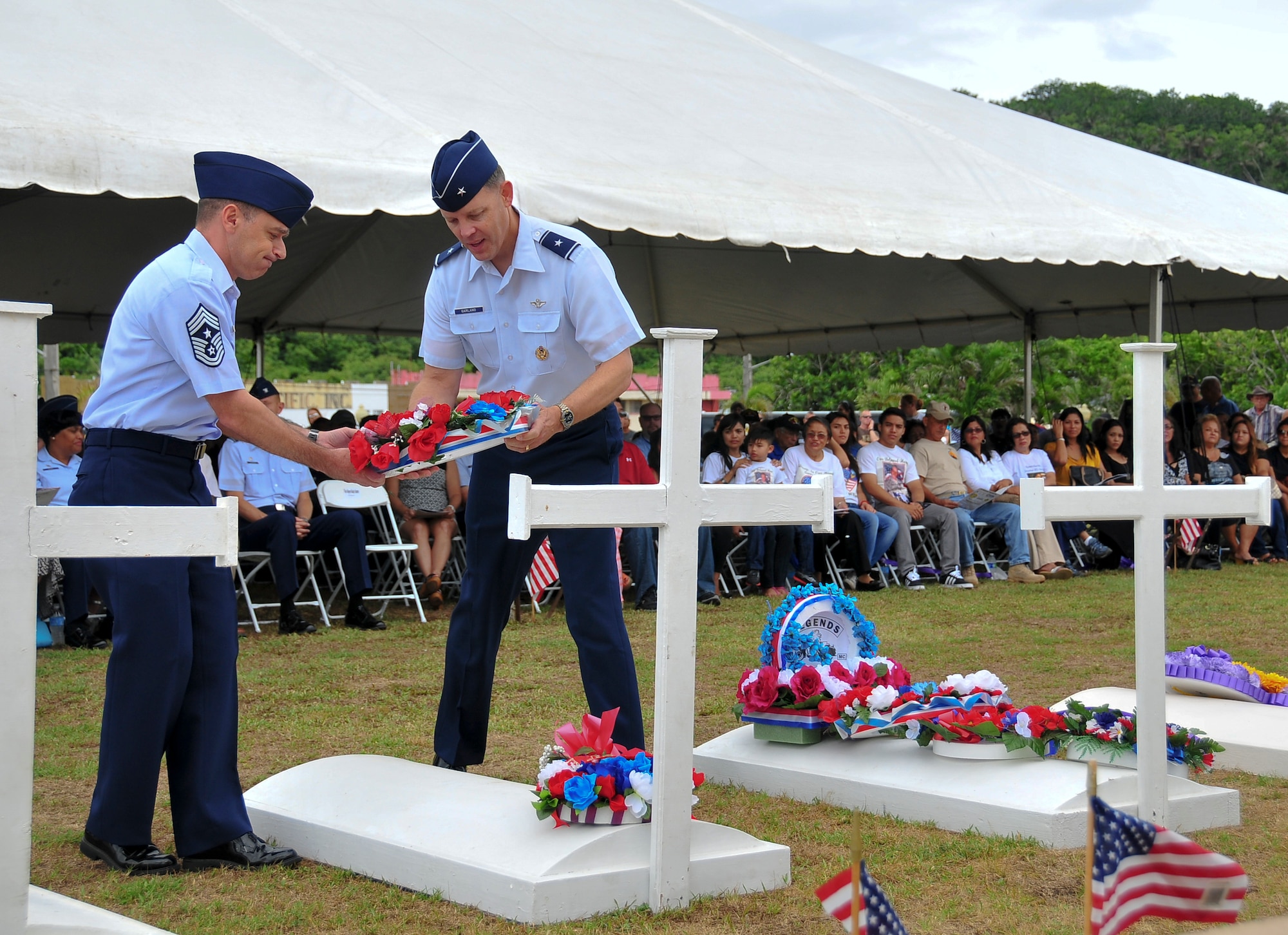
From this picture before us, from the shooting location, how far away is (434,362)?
4.33 meters

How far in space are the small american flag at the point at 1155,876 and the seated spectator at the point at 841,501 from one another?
8936 millimetres

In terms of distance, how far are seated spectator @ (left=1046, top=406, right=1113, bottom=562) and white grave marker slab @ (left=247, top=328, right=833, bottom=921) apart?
947 cm

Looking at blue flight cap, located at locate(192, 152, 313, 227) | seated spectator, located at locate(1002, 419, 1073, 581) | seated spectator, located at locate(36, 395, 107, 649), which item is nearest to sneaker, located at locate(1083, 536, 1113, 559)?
seated spectator, located at locate(1002, 419, 1073, 581)

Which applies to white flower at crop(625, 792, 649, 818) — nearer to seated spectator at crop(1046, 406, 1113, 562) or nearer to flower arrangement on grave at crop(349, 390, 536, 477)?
flower arrangement on grave at crop(349, 390, 536, 477)

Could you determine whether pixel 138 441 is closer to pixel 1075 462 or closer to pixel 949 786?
pixel 949 786

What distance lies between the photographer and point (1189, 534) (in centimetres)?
1199

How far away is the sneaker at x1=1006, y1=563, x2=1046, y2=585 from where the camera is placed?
1139cm

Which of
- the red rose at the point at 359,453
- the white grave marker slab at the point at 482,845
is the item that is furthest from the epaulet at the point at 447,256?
the white grave marker slab at the point at 482,845

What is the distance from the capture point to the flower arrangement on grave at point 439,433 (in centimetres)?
369

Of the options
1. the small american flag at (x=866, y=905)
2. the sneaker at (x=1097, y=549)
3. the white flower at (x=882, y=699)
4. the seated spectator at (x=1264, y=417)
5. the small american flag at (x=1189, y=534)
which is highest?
the seated spectator at (x=1264, y=417)

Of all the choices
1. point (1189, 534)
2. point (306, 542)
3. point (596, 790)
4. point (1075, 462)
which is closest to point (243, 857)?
point (596, 790)

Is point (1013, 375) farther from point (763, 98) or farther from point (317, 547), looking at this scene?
point (317, 547)

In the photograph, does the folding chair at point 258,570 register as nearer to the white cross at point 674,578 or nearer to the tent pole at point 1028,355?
the white cross at point 674,578

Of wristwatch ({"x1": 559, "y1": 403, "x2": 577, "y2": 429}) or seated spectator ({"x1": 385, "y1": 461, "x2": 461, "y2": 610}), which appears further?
seated spectator ({"x1": 385, "y1": 461, "x2": 461, "y2": 610})
